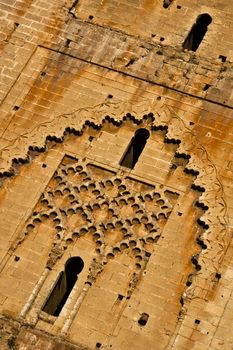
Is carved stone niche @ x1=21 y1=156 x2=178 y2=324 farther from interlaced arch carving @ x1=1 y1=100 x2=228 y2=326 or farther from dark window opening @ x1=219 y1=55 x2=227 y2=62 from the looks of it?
dark window opening @ x1=219 y1=55 x2=227 y2=62

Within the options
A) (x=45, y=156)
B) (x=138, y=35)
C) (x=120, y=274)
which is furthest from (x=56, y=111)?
(x=120, y=274)

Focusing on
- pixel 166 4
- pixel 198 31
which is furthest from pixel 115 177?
pixel 166 4

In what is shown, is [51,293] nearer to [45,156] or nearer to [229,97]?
[45,156]

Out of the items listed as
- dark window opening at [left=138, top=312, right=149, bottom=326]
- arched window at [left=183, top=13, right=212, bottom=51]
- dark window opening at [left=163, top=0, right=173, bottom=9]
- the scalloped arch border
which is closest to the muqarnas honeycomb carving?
the scalloped arch border

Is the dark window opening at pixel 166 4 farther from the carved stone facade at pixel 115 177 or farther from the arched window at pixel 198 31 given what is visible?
the arched window at pixel 198 31

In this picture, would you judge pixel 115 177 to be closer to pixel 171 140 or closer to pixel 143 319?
pixel 171 140
